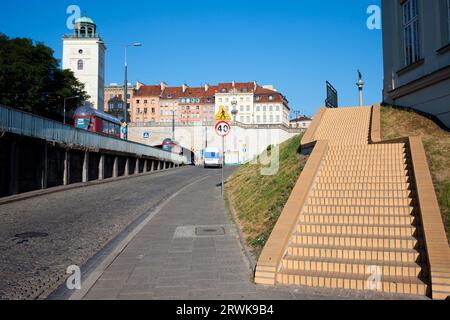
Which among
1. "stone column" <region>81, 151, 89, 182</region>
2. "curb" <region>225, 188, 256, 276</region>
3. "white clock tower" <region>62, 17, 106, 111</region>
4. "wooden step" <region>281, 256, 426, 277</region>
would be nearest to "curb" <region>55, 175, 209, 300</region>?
"curb" <region>225, 188, 256, 276</region>

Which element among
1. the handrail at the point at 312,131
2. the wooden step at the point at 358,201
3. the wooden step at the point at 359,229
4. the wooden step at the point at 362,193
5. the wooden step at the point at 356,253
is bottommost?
the wooden step at the point at 356,253

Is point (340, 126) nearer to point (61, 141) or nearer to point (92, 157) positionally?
point (61, 141)

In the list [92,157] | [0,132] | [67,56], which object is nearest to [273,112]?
[67,56]

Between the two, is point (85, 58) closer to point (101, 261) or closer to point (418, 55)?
point (418, 55)

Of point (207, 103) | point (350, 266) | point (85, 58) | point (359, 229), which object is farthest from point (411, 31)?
point (207, 103)

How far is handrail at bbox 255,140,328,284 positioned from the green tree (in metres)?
49.9

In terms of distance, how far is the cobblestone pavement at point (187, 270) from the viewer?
5.96 m

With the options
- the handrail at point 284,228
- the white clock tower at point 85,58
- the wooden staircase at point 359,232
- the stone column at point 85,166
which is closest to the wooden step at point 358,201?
the wooden staircase at point 359,232

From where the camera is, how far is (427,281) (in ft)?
20.3

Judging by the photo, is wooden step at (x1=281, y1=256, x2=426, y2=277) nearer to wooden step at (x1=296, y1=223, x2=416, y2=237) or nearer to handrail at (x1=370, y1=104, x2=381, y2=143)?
wooden step at (x1=296, y1=223, x2=416, y2=237)

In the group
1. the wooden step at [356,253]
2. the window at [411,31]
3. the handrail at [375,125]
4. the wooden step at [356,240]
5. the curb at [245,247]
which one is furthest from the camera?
the window at [411,31]

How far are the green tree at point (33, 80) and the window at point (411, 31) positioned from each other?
4750 centimetres

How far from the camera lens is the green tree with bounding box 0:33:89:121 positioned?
51188 mm

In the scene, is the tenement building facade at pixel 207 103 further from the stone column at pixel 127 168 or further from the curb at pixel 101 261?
the curb at pixel 101 261
